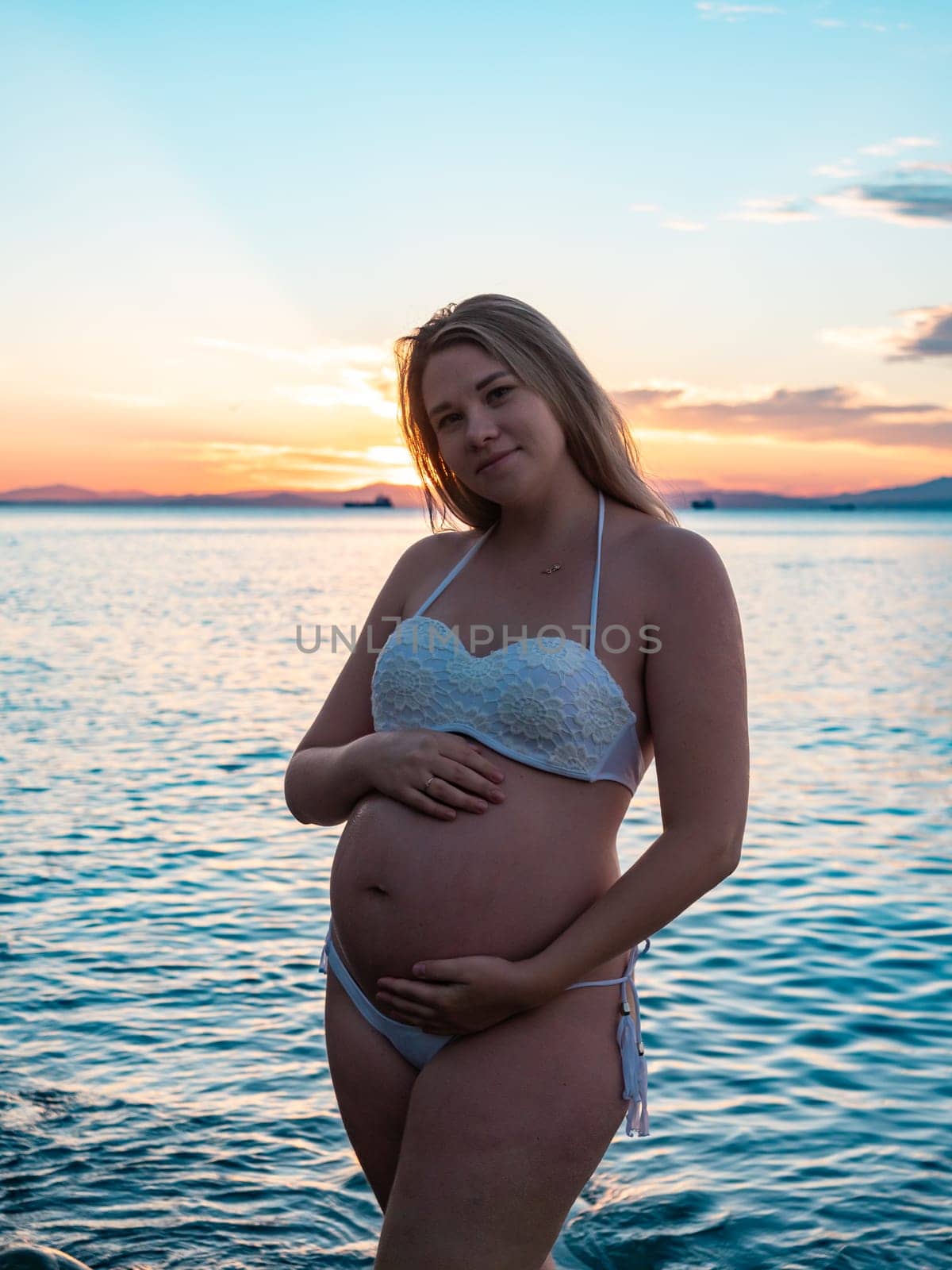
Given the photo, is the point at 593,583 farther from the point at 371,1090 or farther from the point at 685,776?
the point at 371,1090

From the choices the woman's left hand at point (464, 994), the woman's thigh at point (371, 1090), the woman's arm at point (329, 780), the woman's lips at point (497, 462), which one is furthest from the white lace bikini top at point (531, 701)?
the woman's thigh at point (371, 1090)

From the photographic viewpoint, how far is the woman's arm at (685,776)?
7.05ft

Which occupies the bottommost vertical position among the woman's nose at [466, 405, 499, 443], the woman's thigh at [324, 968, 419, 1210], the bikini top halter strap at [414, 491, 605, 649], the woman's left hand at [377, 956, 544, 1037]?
the woman's thigh at [324, 968, 419, 1210]

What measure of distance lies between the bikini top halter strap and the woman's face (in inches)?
5.7

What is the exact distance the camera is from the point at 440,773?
2.33 m

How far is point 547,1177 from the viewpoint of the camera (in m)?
2.16

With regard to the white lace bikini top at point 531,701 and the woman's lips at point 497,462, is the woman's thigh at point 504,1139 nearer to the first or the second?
the white lace bikini top at point 531,701

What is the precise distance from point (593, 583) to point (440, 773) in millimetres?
467

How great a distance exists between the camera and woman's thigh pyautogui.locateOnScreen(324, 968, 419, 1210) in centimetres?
232

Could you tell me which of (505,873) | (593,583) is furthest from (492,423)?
(505,873)

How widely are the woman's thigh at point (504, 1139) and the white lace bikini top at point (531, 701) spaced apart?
43 centimetres

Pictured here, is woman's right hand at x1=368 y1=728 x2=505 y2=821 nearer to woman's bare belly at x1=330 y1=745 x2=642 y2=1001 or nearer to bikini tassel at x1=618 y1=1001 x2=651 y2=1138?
woman's bare belly at x1=330 y1=745 x2=642 y2=1001

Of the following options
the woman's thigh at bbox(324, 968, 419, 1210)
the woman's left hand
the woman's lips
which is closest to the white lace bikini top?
the woman's lips

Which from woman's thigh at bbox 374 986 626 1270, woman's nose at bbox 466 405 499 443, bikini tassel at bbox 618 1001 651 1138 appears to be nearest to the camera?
woman's thigh at bbox 374 986 626 1270
